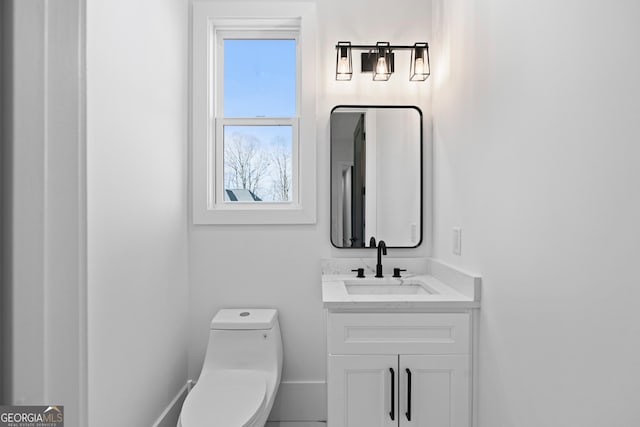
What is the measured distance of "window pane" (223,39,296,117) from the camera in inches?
97.9

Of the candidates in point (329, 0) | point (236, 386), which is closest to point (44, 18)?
point (236, 386)

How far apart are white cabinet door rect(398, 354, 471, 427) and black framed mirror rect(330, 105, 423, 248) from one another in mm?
798

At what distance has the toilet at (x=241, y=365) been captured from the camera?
171 centimetres

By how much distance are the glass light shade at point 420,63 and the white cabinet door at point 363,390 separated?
1.48 metres

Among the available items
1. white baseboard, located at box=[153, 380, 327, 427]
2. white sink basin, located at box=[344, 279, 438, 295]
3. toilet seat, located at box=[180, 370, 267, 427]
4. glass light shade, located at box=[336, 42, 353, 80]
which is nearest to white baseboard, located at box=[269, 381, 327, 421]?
white baseboard, located at box=[153, 380, 327, 427]

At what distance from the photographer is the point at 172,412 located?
6.79 feet

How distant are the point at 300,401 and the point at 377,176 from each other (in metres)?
1.35

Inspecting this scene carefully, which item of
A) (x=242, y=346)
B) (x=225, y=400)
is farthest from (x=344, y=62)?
(x=225, y=400)

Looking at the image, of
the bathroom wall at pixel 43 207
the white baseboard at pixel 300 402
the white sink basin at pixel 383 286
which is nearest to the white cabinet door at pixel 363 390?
the white sink basin at pixel 383 286

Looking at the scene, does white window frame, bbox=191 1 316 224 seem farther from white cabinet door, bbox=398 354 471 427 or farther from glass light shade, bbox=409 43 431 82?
white cabinet door, bbox=398 354 471 427

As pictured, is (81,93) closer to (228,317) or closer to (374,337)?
(374,337)

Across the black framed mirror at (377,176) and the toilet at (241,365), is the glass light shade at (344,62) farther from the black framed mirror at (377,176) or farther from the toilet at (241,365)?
the toilet at (241,365)

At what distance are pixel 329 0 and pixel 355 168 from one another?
975 millimetres

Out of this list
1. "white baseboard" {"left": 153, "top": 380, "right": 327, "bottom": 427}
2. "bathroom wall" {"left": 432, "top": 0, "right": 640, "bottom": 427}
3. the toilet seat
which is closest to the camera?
"bathroom wall" {"left": 432, "top": 0, "right": 640, "bottom": 427}
